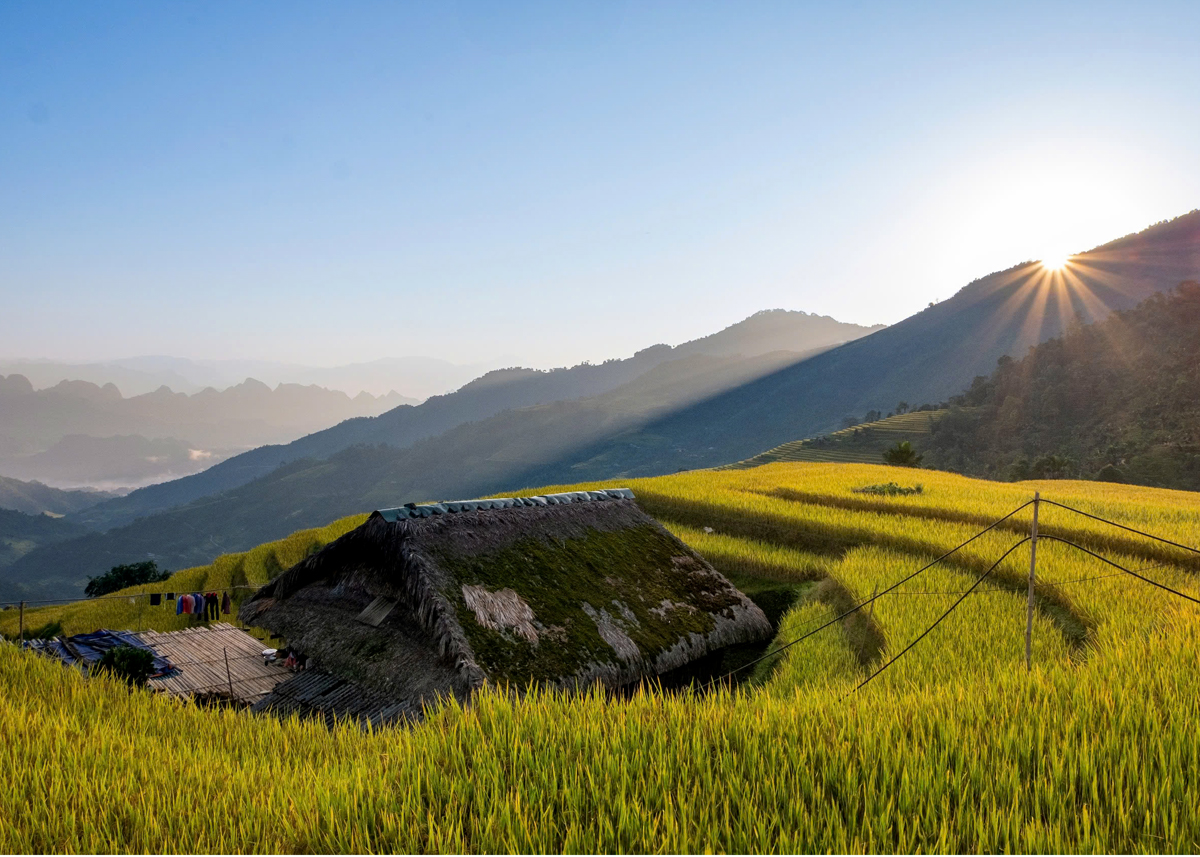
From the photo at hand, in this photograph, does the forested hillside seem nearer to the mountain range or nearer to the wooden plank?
the wooden plank

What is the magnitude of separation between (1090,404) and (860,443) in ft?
72.1

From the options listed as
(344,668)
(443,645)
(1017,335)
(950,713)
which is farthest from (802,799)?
(1017,335)

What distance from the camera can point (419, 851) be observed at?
9.11 ft

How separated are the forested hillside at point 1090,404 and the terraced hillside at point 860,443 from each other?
389 cm

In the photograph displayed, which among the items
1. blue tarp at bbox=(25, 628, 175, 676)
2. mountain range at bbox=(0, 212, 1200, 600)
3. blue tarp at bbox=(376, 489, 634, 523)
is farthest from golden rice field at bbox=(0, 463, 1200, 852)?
mountain range at bbox=(0, 212, 1200, 600)

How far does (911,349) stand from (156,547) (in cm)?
20258

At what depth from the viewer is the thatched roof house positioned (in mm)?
7629

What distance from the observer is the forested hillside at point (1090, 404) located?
168 feet

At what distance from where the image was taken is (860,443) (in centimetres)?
7294

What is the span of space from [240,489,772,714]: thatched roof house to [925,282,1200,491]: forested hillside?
47.6m

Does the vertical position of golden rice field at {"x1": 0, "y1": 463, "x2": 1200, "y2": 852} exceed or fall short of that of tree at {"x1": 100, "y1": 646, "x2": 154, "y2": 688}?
it exceeds it

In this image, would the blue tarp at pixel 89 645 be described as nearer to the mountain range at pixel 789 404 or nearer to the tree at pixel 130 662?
the tree at pixel 130 662

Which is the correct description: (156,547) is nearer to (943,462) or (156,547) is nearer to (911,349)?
(943,462)

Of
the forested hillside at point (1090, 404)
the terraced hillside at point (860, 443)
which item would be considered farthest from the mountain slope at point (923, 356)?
the terraced hillside at point (860, 443)
